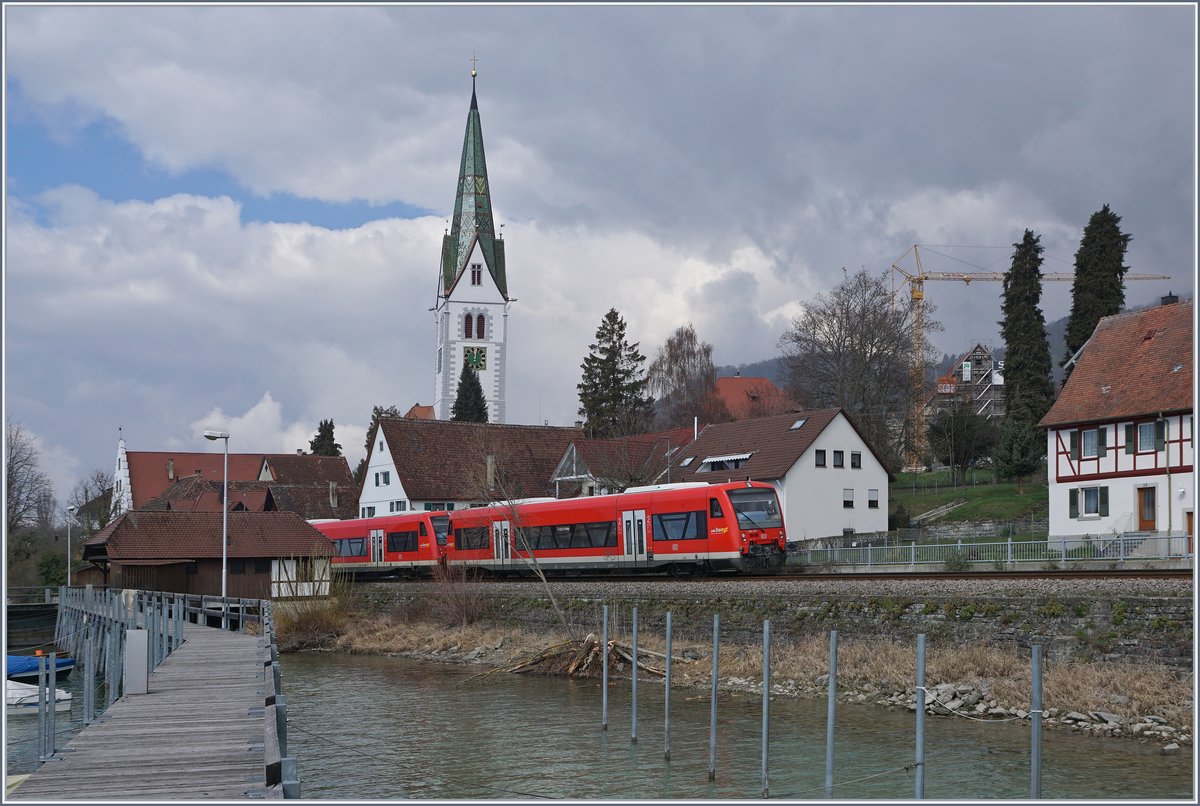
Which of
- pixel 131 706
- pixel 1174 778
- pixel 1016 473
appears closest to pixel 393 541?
pixel 1016 473

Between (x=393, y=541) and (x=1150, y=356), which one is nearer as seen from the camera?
(x=1150, y=356)

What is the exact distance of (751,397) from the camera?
10206 cm

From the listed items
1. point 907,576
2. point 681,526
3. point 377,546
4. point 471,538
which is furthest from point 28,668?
point 907,576

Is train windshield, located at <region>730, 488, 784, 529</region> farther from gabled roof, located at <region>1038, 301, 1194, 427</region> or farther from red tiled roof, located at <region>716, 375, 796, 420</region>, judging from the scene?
red tiled roof, located at <region>716, 375, 796, 420</region>

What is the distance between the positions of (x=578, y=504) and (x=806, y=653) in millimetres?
14210

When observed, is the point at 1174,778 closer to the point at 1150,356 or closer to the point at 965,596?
the point at 965,596

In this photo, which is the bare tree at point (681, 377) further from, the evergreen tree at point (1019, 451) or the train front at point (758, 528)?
the train front at point (758, 528)

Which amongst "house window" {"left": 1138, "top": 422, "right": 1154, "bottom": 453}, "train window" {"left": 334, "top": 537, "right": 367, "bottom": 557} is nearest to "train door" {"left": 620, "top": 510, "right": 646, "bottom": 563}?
"house window" {"left": 1138, "top": 422, "right": 1154, "bottom": 453}

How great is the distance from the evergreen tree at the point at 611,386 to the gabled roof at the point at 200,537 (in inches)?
1601

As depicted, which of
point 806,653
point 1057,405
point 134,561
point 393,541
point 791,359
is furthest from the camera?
point 791,359

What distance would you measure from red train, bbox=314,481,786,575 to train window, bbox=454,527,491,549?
0.13 ft

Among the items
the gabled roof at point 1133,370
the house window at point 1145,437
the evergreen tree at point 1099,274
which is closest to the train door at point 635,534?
the gabled roof at point 1133,370

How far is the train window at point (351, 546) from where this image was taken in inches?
2183

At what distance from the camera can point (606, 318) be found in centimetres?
9075
